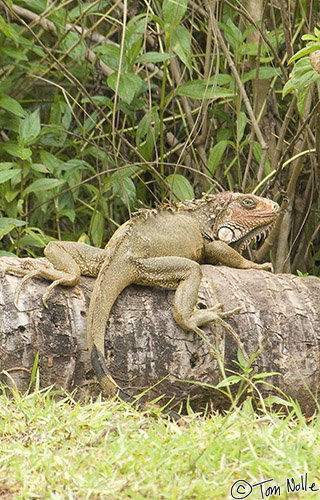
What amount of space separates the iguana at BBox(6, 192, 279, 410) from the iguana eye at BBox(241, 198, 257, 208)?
1.33 ft

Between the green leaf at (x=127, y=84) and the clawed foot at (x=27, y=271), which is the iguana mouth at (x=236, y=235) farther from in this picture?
the clawed foot at (x=27, y=271)

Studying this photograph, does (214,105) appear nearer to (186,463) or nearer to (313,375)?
(313,375)

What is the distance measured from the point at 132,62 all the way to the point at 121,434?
3678mm

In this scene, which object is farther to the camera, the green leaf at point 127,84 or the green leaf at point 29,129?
the green leaf at point 29,129

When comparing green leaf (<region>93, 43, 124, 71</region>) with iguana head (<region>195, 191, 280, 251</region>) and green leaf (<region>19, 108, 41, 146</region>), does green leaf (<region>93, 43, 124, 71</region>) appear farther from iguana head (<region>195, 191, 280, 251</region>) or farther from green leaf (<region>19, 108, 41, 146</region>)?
iguana head (<region>195, 191, 280, 251</region>)

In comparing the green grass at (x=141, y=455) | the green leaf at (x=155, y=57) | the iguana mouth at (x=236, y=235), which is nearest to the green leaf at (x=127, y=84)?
the green leaf at (x=155, y=57)

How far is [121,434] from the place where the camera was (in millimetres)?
3285

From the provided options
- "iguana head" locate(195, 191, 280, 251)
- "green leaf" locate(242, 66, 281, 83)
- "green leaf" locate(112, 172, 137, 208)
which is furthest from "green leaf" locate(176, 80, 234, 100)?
"iguana head" locate(195, 191, 280, 251)

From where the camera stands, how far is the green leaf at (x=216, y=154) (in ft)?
21.2

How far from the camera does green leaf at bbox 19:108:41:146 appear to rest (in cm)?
612

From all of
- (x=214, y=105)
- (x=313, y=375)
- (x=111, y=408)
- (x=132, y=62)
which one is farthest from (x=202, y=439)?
(x=214, y=105)

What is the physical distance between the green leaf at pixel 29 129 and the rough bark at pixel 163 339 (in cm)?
194

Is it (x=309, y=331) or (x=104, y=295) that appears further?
(x=309, y=331)

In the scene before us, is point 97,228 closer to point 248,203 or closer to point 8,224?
point 8,224
